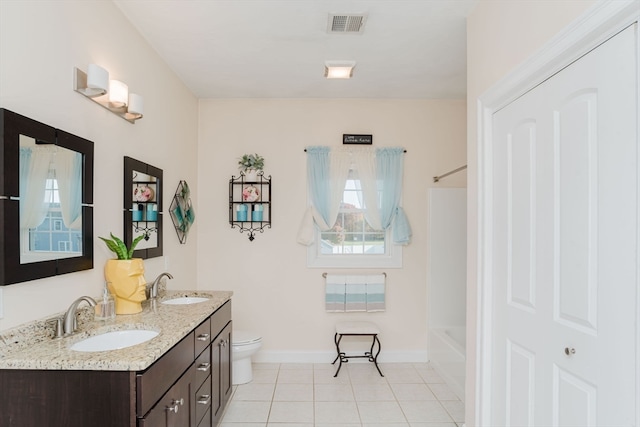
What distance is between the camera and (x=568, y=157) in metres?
1.57

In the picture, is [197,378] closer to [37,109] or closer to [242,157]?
[37,109]

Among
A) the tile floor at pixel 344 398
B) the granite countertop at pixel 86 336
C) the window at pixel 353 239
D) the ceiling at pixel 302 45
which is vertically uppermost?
the ceiling at pixel 302 45

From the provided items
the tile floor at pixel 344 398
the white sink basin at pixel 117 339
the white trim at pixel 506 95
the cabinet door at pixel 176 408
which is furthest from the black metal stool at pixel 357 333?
the white sink basin at pixel 117 339

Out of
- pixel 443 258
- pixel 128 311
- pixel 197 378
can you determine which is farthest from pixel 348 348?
pixel 128 311

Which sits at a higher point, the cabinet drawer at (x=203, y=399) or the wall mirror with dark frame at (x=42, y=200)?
the wall mirror with dark frame at (x=42, y=200)

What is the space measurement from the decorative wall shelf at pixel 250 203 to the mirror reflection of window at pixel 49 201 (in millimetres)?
2078

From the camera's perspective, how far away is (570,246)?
156 cm

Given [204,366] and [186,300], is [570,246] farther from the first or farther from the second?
[186,300]

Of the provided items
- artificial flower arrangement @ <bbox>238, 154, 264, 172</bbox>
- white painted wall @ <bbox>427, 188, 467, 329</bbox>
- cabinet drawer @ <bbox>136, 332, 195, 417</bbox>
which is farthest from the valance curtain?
cabinet drawer @ <bbox>136, 332, 195, 417</bbox>

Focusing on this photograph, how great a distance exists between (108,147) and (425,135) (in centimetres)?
305

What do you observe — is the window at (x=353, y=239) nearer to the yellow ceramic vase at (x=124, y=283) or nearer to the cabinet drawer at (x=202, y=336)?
the cabinet drawer at (x=202, y=336)

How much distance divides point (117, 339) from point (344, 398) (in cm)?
198

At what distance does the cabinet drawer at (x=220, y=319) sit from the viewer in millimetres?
2530

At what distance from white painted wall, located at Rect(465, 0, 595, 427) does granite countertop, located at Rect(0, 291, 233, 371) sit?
164 cm
